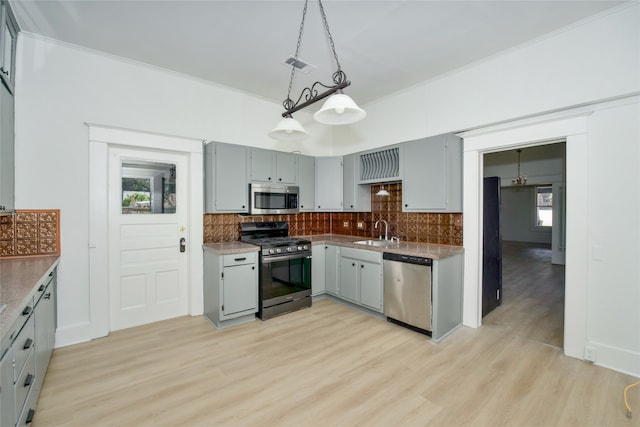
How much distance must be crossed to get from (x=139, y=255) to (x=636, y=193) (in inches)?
194

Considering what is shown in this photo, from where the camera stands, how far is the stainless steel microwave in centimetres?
383

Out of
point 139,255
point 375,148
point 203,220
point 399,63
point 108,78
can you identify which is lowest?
point 139,255

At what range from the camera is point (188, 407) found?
77.7 inches

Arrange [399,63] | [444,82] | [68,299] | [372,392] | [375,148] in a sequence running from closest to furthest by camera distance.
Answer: [372,392] < [68,299] < [399,63] < [444,82] < [375,148]

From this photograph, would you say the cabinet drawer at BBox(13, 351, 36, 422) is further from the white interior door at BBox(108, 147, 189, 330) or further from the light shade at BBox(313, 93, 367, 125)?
the light shade at BBox(313, 93, 367, 125)

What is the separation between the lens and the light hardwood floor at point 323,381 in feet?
6.18

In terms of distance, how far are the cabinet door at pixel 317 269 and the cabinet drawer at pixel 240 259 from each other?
93 centimetres

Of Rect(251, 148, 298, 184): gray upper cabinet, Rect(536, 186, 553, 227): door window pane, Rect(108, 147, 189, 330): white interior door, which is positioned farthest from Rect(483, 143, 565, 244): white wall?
Rect(108, 147, 189, 330): white interior door

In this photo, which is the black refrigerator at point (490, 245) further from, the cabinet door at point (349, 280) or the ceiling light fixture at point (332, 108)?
the ceiling light fixture at point (332, 108)

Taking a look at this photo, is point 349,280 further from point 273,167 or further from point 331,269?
point 273,167

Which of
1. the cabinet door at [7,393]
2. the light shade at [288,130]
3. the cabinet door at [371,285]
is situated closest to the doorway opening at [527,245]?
the cabinet door at [371,285]

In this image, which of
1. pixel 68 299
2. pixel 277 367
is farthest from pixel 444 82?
pixel 68 299

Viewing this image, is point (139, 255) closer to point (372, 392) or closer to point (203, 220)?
point (203, 220)

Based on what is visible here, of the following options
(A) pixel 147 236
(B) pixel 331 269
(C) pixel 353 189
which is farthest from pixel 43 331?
(C) pixel 353 189
